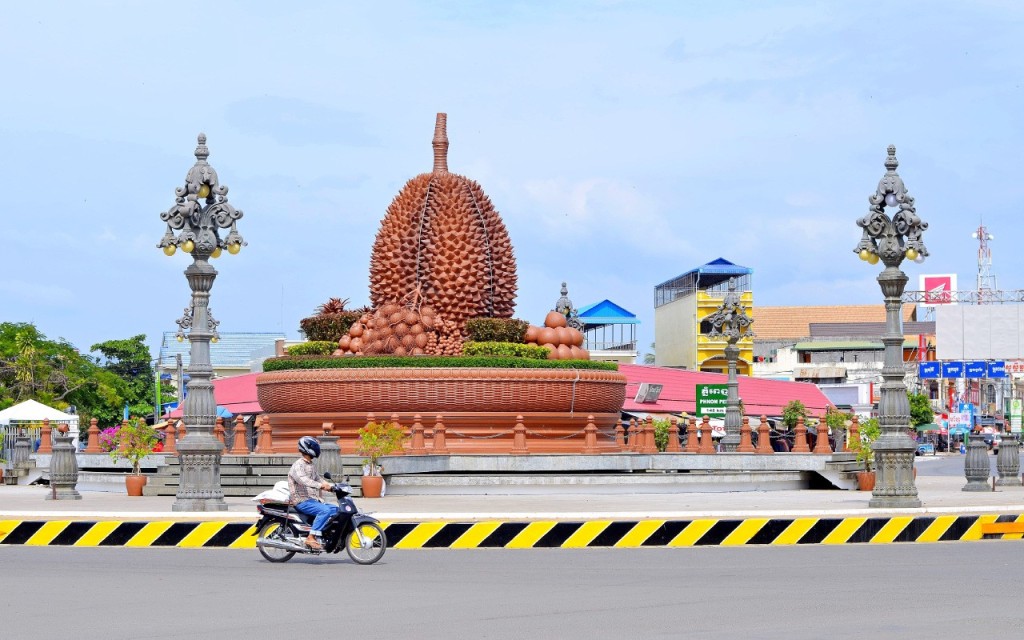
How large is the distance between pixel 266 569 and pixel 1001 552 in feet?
24.8

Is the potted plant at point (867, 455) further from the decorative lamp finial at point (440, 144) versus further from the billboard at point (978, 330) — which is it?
the billboard at point (978, 330)

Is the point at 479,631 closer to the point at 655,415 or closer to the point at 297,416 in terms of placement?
the point at 297,416

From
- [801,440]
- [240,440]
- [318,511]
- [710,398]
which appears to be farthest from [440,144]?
[318,511]

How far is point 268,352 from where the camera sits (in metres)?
86.9

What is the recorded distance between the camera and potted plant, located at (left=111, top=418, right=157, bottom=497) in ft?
94.4

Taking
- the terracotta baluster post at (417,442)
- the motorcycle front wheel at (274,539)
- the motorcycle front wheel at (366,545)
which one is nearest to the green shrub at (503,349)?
the terracotta baluster post at (417,442)

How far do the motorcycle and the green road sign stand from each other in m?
27.5

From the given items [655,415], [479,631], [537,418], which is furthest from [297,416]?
[655,415]

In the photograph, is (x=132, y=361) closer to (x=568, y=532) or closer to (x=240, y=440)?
(x=240, y=440)

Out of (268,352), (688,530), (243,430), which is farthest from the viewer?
(268,352)

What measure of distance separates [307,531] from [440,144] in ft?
80.5

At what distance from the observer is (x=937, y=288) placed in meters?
99.0

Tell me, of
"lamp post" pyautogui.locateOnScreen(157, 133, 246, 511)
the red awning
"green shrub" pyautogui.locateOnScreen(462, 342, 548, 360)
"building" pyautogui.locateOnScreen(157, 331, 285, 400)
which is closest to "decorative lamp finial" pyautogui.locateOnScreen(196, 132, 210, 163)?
"lamp post" pyautogui.locateOnScreen(157, 133, 246, 511)

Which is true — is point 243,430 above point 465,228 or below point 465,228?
below
